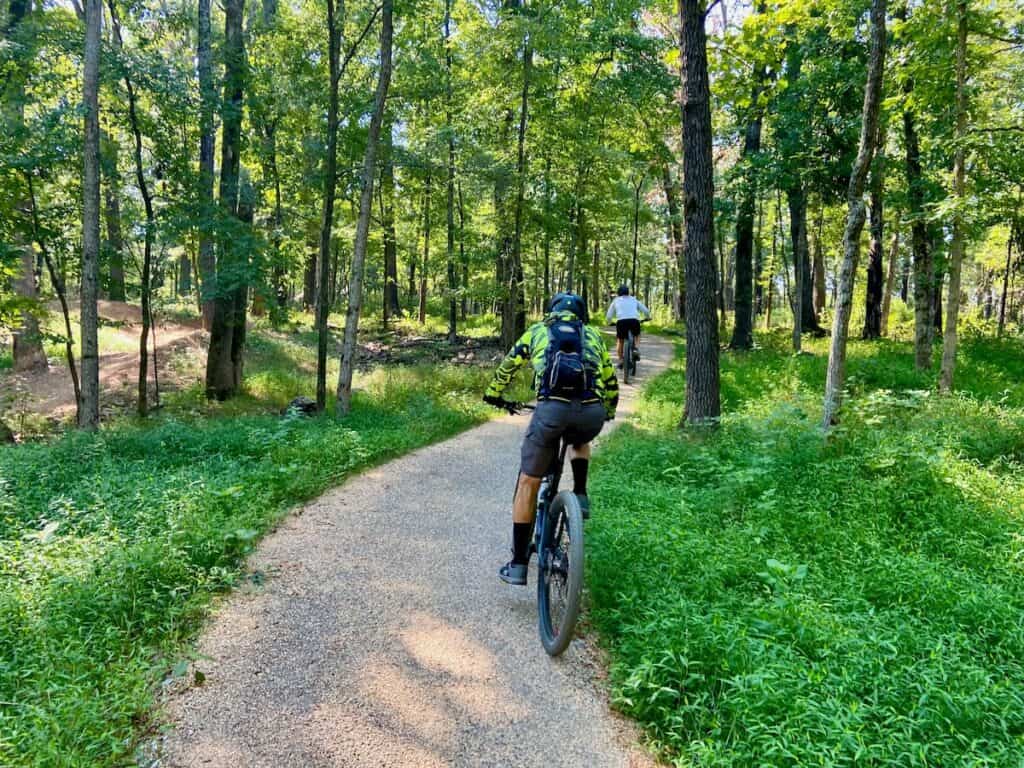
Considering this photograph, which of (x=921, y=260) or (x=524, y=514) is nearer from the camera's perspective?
(x=524, y=514)

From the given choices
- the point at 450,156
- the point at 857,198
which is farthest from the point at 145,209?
the point at 857,198

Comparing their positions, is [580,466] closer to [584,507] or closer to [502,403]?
[584,507]

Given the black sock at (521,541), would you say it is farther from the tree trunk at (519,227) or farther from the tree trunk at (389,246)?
the tree trunk at (389,246)

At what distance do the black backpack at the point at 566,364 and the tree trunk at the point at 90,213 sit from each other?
8710mm

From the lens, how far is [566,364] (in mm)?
3518

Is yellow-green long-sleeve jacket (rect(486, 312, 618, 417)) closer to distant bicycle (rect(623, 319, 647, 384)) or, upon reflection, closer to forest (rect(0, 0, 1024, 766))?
forest (rect(0, 0, 1024, 766))

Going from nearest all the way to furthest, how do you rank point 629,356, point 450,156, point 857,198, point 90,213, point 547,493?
1. point 547,493
2. point 857,198
3. point 90,213
4. point 629,356
5. point 450,156

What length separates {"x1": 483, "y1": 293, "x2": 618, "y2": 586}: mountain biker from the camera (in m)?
3.58

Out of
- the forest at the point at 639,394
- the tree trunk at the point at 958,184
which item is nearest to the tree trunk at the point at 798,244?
the forest at the point at 639,394

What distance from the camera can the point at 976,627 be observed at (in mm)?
3270

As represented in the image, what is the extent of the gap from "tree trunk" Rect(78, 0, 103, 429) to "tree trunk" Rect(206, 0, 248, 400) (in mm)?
2028

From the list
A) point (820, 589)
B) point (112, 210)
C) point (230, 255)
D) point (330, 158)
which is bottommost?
point (820, 589)

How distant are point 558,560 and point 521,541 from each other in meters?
0.45

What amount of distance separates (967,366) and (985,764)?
12.9 meters
